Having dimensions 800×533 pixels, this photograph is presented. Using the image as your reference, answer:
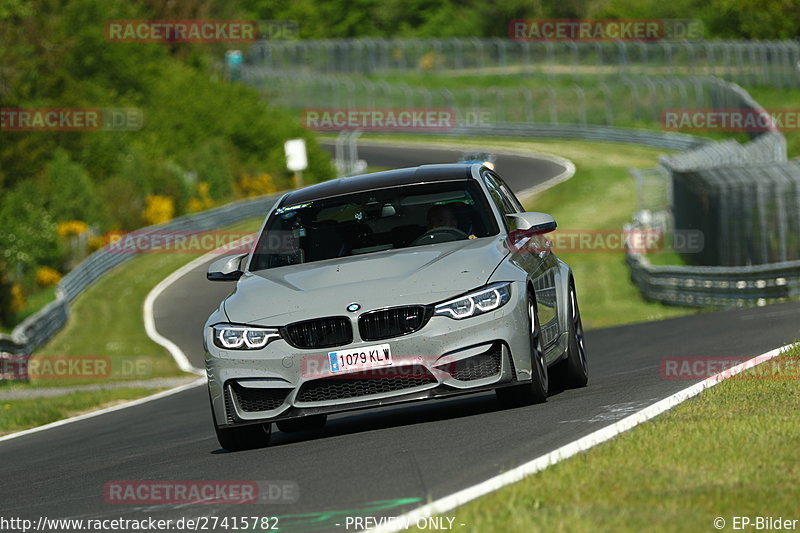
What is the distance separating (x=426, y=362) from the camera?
9117 mm

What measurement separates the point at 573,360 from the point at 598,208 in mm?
43470

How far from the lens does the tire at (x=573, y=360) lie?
36.3 feet

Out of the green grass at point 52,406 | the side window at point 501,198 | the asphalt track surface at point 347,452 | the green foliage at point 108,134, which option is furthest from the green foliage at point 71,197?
the side window at point 501,198

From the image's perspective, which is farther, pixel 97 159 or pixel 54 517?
pixel 97 159

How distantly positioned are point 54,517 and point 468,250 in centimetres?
335

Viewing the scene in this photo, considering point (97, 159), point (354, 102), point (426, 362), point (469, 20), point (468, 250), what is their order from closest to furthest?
point (426, 362) → point (468, 250) → point (97, 159) → point (354, 102) → point (469, 20)

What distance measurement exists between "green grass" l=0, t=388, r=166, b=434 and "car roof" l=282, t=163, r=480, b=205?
22.2ft

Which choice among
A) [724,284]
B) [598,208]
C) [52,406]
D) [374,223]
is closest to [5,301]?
[598,208]

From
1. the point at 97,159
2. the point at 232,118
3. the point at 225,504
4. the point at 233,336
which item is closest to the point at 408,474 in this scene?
the point at 225,504

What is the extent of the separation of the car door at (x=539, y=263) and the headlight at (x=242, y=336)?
169cm

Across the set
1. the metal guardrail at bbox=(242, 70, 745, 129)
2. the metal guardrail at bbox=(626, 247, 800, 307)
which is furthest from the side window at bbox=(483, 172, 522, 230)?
the metal guardrail at bbox=(242, 70, 745, 129)

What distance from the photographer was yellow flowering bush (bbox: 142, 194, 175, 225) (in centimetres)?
5994

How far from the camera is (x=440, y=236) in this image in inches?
404

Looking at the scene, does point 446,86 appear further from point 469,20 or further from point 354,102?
point 469,20
